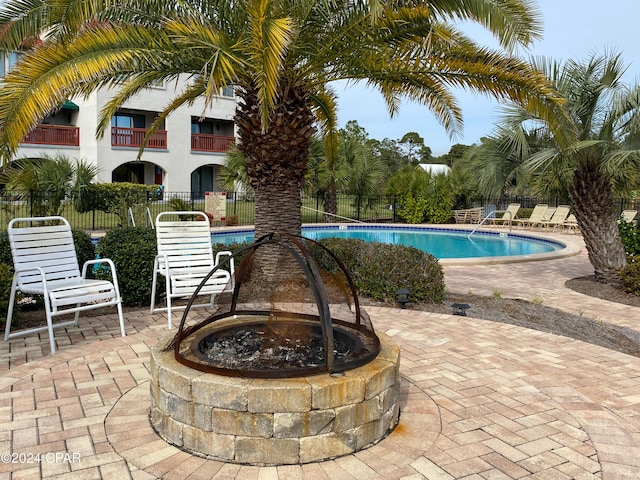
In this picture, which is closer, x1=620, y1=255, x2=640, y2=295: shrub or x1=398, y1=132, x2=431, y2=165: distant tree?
x1=620, y1=255, x2=640, y2=295: shrub

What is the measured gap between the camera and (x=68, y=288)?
4.76 meters

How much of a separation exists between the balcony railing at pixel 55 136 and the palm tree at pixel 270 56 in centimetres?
1639

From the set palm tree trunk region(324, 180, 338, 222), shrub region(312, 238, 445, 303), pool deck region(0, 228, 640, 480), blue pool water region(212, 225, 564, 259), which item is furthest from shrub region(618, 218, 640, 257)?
palm tree trunk region(324, 180, 338, 222)

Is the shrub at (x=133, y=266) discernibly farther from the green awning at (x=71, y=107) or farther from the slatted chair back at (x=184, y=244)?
the green awning at (x=71, y=107)

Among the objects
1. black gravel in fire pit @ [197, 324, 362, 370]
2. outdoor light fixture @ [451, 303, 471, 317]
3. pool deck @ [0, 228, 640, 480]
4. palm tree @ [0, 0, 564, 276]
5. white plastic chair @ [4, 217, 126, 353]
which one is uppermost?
palm tree @ [0, 0, 564, 276]

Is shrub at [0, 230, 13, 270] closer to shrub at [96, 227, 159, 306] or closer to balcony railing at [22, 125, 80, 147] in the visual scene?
shrub at [96, 227, 159, 306]

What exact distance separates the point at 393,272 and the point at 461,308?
108 cm

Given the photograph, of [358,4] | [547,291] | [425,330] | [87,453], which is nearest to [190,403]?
[87,453]

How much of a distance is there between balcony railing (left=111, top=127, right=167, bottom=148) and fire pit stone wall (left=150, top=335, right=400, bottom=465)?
71.4 ft

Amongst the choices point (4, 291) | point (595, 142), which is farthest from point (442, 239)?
point (4, 291)

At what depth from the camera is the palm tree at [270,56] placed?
15.8ft

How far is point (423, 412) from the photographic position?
11.1ft

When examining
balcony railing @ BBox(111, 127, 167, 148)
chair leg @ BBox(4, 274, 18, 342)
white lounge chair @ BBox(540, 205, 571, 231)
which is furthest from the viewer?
balcony railing @ BBox(111, 127, 167, 148)

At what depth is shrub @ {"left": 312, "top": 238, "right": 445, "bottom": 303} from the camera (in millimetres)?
6902
